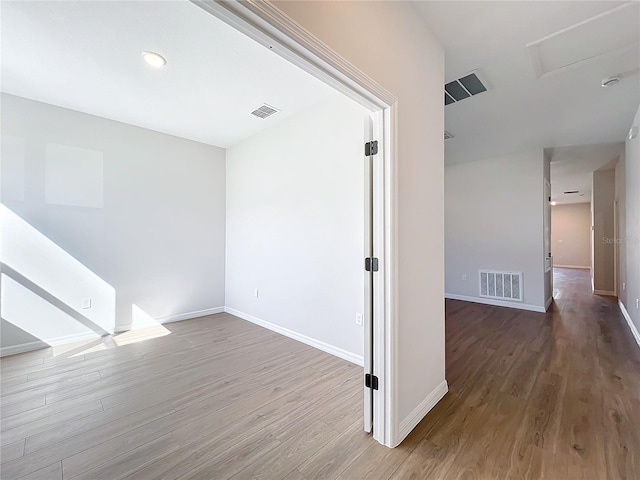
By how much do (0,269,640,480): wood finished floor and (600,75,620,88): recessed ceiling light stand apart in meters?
2.62

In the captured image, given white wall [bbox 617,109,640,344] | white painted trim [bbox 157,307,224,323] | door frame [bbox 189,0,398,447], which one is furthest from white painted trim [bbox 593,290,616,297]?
white painted trim [bbox 157,307,224,323]

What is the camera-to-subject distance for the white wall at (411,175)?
142 centimetres

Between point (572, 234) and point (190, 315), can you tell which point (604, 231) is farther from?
point (190, 315)

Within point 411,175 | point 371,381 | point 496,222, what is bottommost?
point 371,381

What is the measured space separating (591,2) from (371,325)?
94.0 inches

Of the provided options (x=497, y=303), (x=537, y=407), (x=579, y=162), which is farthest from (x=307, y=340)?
(x=579, y=162)

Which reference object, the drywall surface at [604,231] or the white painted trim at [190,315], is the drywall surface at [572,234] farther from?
the white painted trim at [190,315]

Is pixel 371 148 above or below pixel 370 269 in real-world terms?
above

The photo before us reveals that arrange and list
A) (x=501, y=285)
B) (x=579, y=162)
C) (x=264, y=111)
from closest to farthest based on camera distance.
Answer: (x=264, y=111), (x=501, y=285), (x=579, y=162)

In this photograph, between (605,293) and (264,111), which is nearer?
(264,111)

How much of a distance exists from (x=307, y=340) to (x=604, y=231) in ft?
22.7

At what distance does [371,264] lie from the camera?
5.42 feet

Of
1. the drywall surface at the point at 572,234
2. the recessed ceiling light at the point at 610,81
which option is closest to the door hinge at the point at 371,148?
the recessed ceiling light at the point at 610,81

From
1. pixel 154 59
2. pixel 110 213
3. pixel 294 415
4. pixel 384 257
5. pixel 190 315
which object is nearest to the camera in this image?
pixel 384 257
